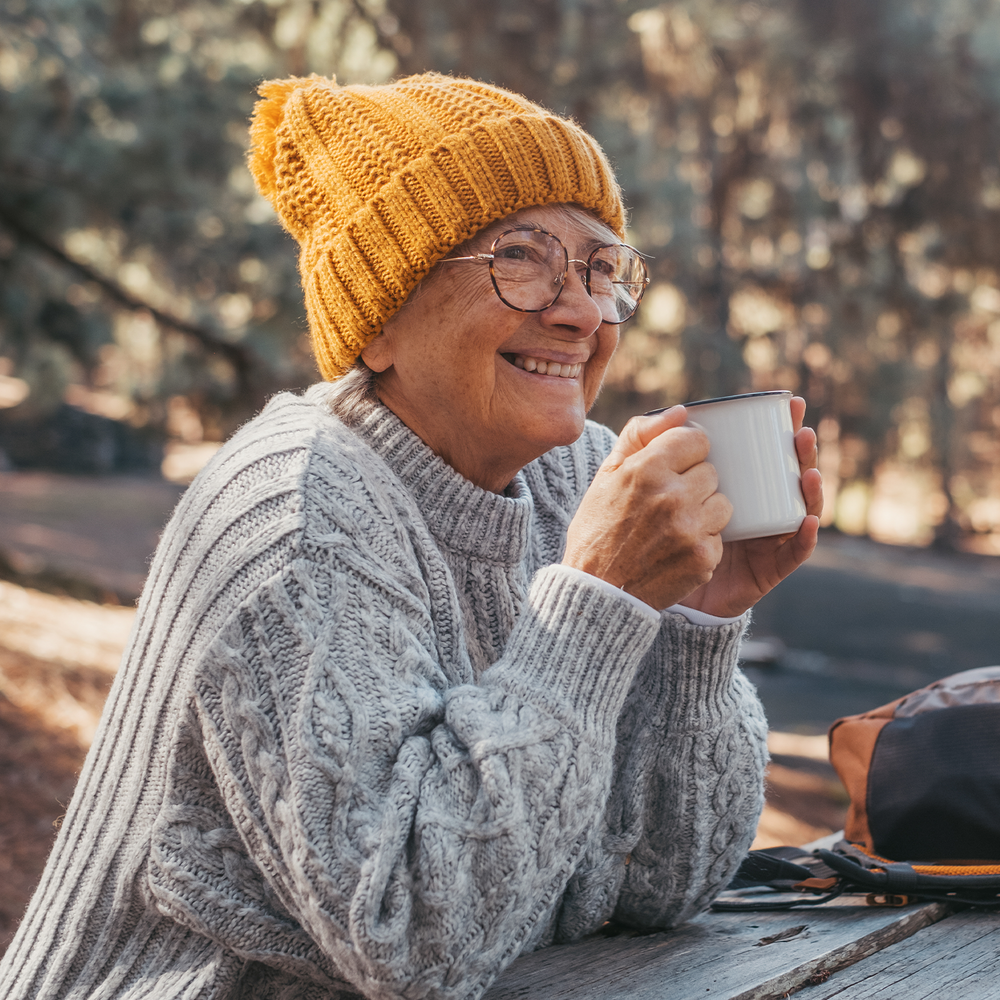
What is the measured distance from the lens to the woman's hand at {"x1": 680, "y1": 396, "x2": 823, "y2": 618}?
5.55 ft

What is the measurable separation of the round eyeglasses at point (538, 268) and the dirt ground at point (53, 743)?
2.09 m

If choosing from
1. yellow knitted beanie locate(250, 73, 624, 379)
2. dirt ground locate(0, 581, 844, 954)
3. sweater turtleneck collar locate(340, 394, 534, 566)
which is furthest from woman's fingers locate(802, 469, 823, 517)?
dirt ground locate(0, 581, 844, 954)

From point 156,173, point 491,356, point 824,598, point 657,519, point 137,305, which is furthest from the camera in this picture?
point 824,598

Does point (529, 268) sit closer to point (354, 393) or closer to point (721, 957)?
point (354, 393)

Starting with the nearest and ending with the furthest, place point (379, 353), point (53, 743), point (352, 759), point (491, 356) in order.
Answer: point (352, 759), point (491, 356), point (379, 353), point (53, 743)

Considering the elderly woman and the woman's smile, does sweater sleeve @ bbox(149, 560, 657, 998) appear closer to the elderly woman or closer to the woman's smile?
the elderly woman

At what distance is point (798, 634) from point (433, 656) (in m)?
10.2

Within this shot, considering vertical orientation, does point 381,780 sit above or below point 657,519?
below

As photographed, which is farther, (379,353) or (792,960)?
(379,353)

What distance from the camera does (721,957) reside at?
5.61 ft

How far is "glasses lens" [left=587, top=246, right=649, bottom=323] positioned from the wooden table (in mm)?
1075

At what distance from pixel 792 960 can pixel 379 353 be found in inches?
47.2

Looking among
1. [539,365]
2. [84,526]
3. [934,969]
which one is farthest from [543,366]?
[84,526]

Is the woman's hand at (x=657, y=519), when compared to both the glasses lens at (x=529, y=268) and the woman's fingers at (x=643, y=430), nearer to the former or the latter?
the woman's fingers at (x=643, y=430)
